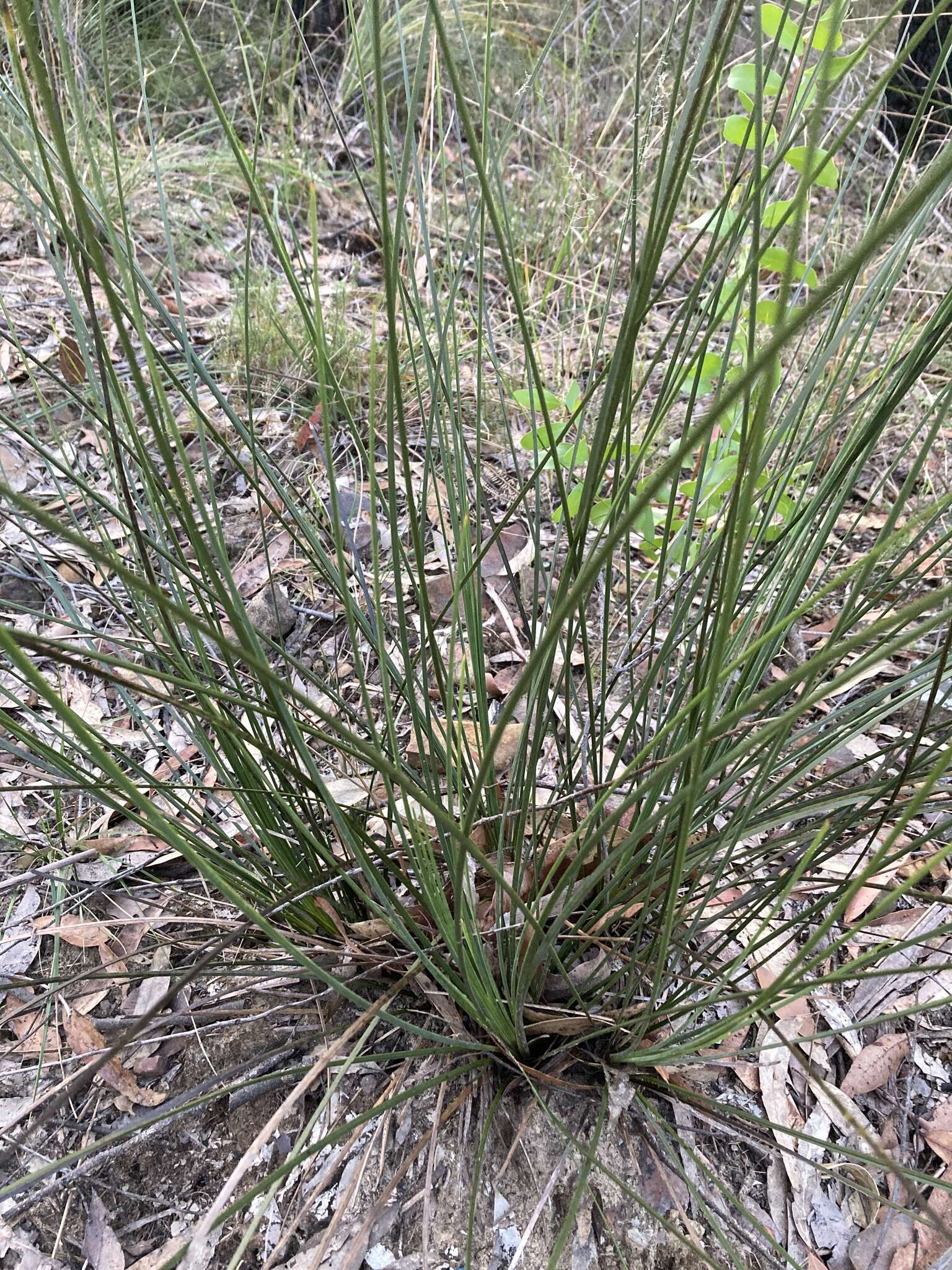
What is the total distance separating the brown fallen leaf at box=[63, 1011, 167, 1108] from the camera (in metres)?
0.84

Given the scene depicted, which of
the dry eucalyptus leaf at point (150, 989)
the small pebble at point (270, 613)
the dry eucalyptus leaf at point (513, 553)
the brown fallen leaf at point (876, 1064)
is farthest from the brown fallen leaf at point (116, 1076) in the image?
the dry eucalyptus leaf at point (513, 553)

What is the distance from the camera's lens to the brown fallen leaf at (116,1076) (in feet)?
2.77

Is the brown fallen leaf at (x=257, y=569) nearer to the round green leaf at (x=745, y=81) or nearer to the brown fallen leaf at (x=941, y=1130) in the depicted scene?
the round green leaf at (x=745, y=81)

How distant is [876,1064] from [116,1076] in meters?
0.81

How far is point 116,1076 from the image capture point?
85 cm

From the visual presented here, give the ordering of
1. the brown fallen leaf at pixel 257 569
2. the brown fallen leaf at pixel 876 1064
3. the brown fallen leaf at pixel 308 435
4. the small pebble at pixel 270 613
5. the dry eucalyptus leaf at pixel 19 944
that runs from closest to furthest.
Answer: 1. the brown fallen leaf at pixel 876 1064
2. the dry eucalyptus leaf at pixel 19 944
3. the small pebble at pixel 270 613
4. the brown fallen leaf at pixel 257 569
5. the brown fallen leaf at pixel 308 435

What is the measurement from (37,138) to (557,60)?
2545 mm

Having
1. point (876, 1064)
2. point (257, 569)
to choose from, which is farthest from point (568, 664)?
point (257, 569)

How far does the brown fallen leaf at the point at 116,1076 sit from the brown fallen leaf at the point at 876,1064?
72 cm

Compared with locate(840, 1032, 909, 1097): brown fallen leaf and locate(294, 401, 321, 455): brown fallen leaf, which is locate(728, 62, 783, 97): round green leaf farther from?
locate(840, 1032, 909, 1097): brown fallen leaf

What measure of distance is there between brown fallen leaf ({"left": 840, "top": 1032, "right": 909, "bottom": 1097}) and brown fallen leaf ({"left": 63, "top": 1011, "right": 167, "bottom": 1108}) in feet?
2.38

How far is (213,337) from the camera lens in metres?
1.87

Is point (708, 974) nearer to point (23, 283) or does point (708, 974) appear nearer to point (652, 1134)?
point (652, 1134)

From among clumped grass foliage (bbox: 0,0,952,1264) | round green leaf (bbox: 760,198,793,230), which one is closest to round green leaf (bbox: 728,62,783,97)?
clumped grass foliage (bbox: 0,0,952,1264)
